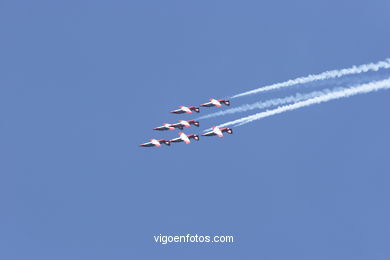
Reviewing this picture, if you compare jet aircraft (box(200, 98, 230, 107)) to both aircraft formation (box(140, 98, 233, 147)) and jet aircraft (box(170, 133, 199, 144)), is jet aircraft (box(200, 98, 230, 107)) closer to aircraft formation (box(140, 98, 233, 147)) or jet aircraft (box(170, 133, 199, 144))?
aircraft formation (box(140, 98, 233, 147))

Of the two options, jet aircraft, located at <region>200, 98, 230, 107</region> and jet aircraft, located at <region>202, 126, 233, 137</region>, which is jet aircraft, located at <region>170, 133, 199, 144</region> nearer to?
Answer: jet aircraft, located at <region>202, 126, 233, 137</region>

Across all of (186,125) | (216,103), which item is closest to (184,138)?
(186,125)

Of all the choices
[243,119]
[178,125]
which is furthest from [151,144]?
[243,119]

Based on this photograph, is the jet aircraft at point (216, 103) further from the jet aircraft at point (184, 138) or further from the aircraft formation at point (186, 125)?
the jet aircraft at point (184, 138)

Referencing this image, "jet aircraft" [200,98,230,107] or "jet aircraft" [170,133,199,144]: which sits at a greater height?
"jet aircraft" [200,98,230,107]

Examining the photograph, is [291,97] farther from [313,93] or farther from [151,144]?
[151,144]

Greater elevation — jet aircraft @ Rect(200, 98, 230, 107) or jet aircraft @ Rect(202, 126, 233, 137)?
jet aircraft @ Rect(200, 98, 230, 107)

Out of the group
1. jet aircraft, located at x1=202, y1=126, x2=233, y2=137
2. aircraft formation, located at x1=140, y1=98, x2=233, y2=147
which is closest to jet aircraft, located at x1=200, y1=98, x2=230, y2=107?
aircraft formation, located at x1=140, y1=98, x2=233, y2=147

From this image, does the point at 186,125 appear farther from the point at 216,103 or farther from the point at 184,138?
the point at 216,103

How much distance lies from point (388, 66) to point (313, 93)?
31.6ft

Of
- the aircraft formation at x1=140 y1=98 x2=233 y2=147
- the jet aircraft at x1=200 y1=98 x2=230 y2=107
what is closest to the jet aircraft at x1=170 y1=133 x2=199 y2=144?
the aircraft formation at x1=140 y1=98 x2=233 y2=147

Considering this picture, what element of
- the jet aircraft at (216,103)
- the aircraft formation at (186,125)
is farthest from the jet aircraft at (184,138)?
the jet aircraft at (216,103)

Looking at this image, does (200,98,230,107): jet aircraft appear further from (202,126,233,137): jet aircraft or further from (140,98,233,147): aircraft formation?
(202,126,233,137): jet aircraft

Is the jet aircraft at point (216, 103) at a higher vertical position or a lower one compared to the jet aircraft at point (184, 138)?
higher
